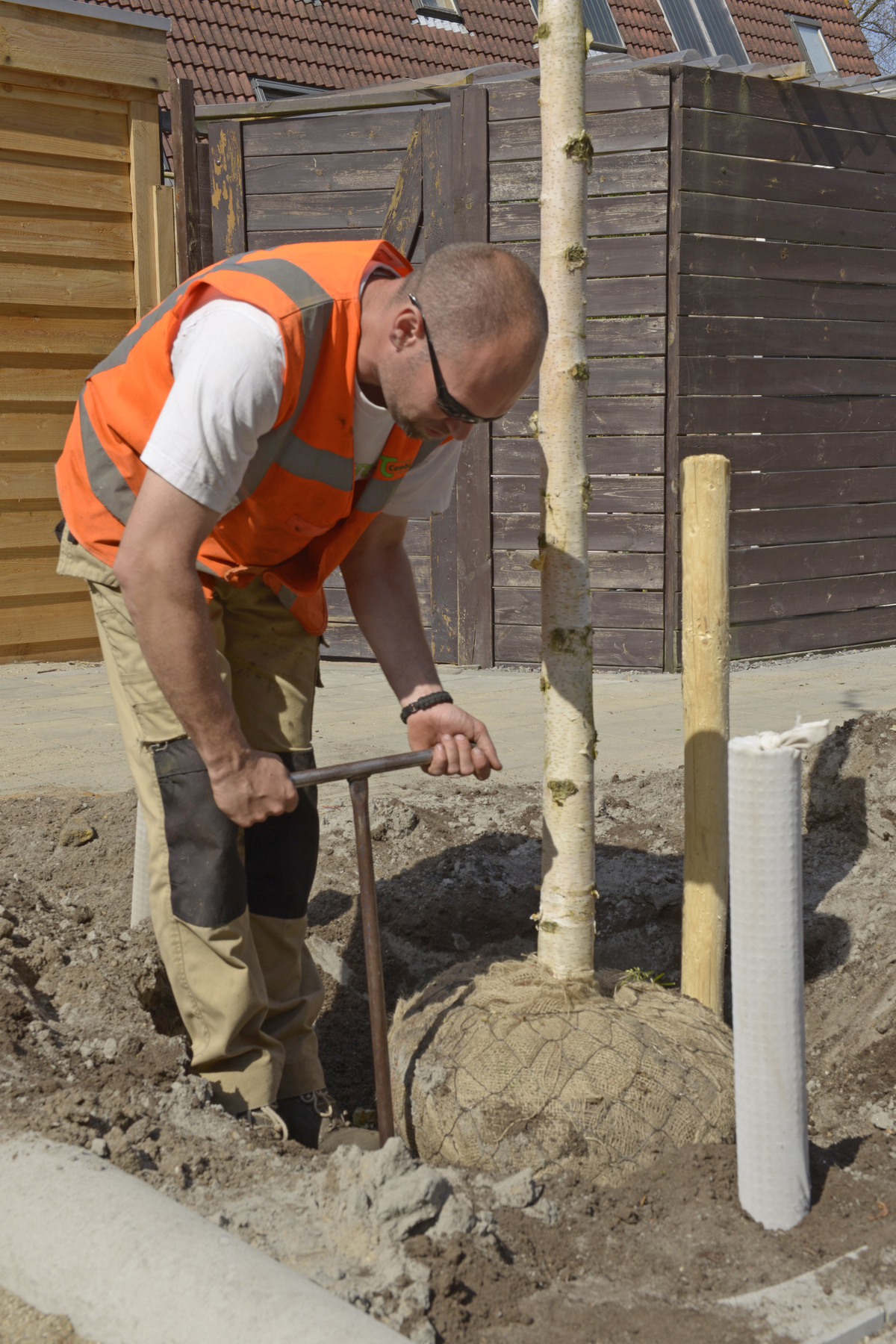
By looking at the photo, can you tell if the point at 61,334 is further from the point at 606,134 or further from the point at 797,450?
the point at 797,450

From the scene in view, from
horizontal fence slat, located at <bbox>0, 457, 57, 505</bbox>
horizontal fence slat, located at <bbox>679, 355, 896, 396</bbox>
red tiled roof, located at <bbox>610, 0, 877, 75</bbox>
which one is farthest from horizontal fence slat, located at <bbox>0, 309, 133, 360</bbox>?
red tiled roof, located at <bbox>610, 0, 877, 75</bbox>

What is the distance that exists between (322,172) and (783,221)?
99.3 inches

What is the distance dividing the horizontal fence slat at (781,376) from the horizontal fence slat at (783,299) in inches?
9.4

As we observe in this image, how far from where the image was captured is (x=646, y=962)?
3523 millimetres

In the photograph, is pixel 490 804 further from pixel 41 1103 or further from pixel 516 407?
pixel 516 407

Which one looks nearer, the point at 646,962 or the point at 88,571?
the point at 88,571

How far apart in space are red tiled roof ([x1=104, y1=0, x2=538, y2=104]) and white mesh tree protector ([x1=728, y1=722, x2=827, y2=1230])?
10779mm

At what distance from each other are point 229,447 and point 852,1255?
1640 millimetres

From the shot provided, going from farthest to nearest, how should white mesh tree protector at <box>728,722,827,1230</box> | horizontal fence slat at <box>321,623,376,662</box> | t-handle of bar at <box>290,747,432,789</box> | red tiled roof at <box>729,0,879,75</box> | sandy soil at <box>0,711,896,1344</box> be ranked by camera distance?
red tiled roof at <box>729,0,879,75</box>, horizontal fence slat at <box>321,623,376,662</box>, t-handle of bar at <box>290,747,432,789</box>, white mesh tree protector at <box>728,722,827,1230</box>, sandy soil at <box>0,711,896,1344</box>

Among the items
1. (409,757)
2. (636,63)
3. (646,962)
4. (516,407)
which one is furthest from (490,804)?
(636,63)

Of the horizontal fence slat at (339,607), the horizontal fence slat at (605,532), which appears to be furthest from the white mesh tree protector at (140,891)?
the horizontal fence slat at (339,607)

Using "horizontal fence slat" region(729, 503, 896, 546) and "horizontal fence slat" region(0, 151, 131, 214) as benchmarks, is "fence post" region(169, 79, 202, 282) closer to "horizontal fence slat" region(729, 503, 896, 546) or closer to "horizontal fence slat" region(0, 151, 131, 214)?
"horizontal fence slat" region(0, 151, 131, 214)

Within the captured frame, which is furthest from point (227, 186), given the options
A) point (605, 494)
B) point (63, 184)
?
point (605, 494)

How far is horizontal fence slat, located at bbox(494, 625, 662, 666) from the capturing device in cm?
662
